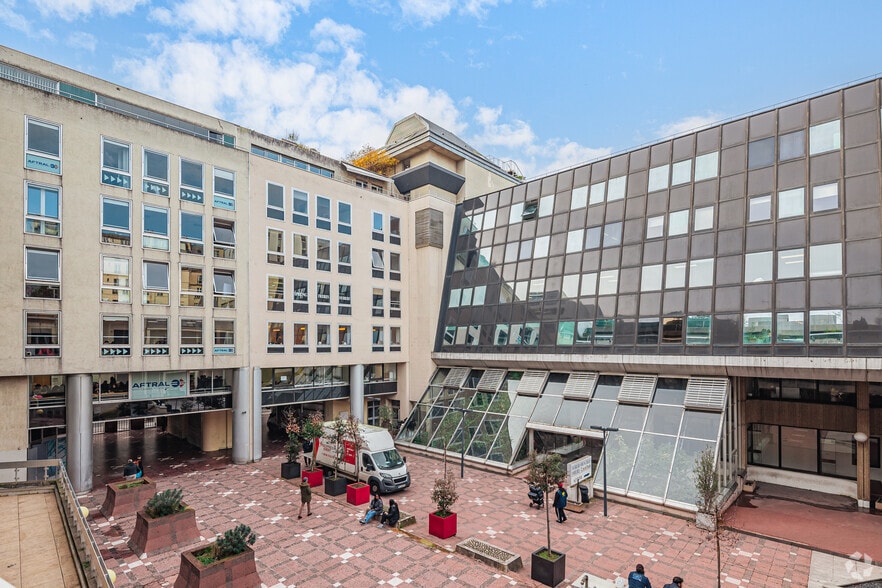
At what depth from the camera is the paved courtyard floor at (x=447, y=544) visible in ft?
47.4

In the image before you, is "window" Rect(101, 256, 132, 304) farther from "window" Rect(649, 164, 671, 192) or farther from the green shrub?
→ "window" Rect(649, 164, 671, 192)

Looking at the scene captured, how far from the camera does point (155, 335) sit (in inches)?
942

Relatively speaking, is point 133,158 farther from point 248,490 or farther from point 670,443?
point 670,443

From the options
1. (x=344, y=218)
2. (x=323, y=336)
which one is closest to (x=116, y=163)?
(x=344, y=218)

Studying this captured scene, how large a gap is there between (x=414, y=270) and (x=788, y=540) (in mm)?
25383

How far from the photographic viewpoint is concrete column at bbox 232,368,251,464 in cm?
2700

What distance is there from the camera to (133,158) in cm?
2370

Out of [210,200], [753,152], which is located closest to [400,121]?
[210,200]

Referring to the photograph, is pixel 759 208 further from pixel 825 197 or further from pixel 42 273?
pixel 42 273

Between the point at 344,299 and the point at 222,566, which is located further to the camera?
the point at 344,299

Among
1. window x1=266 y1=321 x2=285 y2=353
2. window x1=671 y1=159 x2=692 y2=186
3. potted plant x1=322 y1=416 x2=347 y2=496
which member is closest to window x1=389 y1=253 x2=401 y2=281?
window x1=266 y1=321 x2=285 y2=353

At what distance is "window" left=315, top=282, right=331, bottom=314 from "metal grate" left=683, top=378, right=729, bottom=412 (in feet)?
67.3

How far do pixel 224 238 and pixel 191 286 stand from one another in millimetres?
3106

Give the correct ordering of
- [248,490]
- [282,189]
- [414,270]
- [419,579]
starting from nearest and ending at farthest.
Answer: [419,579], [248,490], [282,189], [414,270]
